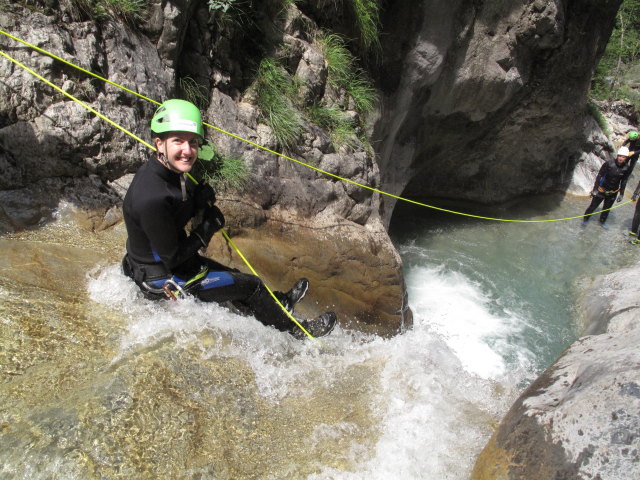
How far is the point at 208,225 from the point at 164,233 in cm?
34

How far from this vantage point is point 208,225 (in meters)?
2.81

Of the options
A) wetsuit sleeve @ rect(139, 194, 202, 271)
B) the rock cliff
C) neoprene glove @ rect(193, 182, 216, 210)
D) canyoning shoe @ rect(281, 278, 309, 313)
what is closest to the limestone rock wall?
the rock cliff

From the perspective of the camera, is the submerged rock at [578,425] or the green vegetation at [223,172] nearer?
the submerged rock at [578,425]

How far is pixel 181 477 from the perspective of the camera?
2039 mm

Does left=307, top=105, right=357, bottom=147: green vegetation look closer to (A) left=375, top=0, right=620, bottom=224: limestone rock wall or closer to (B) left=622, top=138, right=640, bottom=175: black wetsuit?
(A) left=375, top=0, right=620, bottom=224: limestone rock wall

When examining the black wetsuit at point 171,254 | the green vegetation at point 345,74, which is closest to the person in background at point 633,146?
the green vegetation at point 345,74

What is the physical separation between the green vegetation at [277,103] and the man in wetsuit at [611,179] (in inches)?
264

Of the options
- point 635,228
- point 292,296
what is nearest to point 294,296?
point 292,296

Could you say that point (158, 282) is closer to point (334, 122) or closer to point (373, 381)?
point (373, 381)

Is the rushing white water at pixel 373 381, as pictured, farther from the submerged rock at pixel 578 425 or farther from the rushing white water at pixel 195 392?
the submerged rock at pixel 578 425

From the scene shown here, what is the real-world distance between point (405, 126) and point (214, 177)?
3487 mm

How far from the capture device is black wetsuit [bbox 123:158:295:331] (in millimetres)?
2508

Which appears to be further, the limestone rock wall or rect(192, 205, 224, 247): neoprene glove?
the limestone rock wall

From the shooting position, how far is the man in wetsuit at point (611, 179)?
27.3ft
